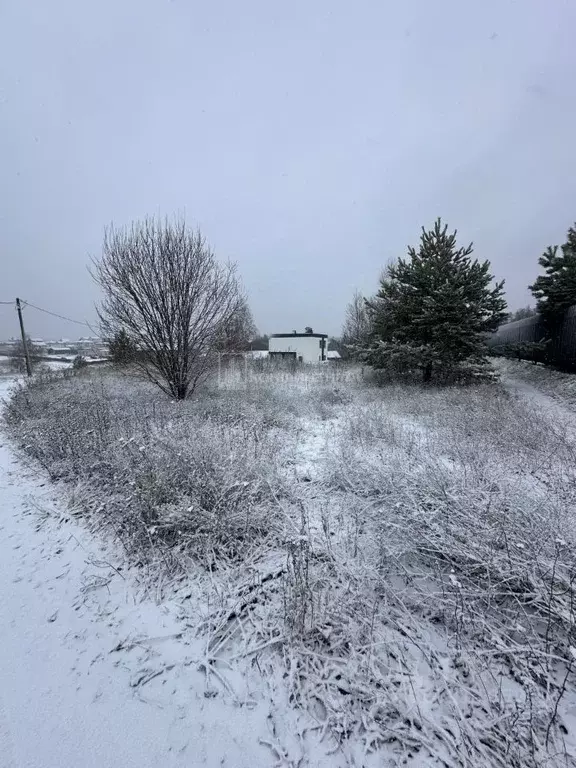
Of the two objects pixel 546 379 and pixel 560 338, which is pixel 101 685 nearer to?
pixel 546 379

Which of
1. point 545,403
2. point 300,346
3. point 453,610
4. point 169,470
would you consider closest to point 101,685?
point 169,470

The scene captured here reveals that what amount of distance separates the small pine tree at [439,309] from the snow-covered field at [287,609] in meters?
7.79

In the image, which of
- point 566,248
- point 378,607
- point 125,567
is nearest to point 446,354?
point 566,248

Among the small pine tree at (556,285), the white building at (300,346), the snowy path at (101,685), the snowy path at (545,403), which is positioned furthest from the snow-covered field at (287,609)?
the white building at (300,346)

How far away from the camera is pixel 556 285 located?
13836mm

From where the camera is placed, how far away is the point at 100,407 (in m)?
7.89

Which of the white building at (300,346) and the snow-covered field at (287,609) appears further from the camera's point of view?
the white building at (300,346)

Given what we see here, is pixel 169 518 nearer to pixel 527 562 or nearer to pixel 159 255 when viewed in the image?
pixel 527 562

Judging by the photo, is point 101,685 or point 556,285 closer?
point 101,685

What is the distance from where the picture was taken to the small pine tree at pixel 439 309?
39.3ft

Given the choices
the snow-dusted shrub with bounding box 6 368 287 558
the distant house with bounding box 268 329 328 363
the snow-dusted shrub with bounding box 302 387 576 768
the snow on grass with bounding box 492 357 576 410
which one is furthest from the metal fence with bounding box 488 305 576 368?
the distant house with bounding box 268 329 328 363

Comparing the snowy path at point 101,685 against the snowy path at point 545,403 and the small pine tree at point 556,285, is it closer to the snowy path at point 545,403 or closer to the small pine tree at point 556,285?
the snowy path at point 545,403

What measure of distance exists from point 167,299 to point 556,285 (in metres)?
16.6

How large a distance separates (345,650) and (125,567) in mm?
2248
